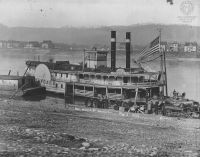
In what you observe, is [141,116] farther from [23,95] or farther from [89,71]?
[23,95]

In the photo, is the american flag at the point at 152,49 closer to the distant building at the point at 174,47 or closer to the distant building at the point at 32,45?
the distant building at the point at 32,45

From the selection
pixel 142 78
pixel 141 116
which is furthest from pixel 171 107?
pixel 142 78

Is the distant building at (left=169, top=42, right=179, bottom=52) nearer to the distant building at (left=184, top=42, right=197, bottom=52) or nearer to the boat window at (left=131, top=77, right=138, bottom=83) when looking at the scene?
the distant building at (left=184, top=42, right=197, bottom=52)

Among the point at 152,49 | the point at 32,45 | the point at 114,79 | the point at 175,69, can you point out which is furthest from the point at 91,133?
the point at 32,45

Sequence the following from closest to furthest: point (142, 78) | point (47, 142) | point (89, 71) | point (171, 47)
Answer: point (47, 142)
point (142, 78)
point (89, 71)
point (171, 47)

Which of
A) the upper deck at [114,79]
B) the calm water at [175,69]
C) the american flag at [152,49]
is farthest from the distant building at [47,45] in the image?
the american flag at [152,49]
